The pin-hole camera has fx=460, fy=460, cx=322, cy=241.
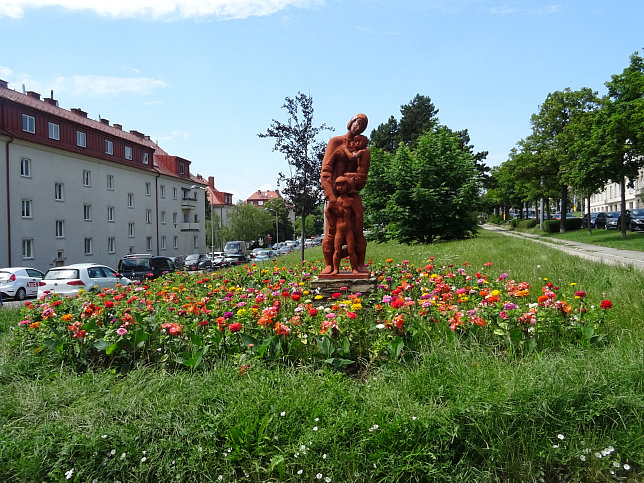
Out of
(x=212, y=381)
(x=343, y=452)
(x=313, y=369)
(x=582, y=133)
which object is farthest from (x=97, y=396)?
(x=582, y=133)

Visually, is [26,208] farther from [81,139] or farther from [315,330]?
[315,330]

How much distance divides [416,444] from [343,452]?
0.52 metres

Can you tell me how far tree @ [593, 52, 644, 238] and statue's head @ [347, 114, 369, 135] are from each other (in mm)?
22476

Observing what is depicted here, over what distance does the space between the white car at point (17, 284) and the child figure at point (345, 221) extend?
17.7 meters

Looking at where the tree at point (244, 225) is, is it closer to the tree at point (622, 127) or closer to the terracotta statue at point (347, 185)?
the tree at point (622, 127)

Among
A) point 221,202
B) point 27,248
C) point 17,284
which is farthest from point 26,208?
point 221,202

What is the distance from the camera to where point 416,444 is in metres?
3.23

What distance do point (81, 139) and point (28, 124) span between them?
18.9 ft

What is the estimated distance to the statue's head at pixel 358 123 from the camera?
7398 millimetres

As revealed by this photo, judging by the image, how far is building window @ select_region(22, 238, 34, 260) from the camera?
28555 millimetres

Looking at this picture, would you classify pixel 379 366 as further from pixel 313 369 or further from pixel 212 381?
pixel 212 381

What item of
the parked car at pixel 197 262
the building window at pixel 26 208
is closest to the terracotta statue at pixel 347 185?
the building window at pixel 26 208

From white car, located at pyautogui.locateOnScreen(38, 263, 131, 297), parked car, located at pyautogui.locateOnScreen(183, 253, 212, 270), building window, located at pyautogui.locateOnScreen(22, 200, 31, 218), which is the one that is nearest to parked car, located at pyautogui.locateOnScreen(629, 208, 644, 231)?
parked car, located at pyautogui.locateOnScreen(183, 253, 212, 270)

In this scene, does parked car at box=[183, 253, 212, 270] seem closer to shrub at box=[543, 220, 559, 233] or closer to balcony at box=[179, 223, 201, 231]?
balcony at box=[179, 223, 201, 231]
